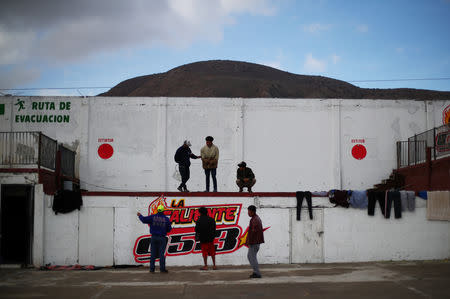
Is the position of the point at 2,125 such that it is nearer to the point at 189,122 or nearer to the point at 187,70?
the point at 189,122

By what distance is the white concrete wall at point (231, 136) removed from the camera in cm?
2775

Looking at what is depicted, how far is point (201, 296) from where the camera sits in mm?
11672

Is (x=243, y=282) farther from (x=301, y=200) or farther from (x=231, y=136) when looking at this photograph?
(x=231, y=136)

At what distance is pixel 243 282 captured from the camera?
44.5 ft

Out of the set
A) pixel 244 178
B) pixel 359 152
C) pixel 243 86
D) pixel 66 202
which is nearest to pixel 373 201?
pixel 244 178

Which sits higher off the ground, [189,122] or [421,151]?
[189,122]

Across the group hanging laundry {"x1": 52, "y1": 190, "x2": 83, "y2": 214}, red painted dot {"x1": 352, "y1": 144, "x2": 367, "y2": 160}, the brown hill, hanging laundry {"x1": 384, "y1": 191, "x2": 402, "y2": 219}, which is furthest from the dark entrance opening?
the brown hill

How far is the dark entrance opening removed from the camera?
57.3 ft

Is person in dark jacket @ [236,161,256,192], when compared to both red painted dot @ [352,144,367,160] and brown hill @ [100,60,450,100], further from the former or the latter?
brown hill @ [100,60,450,100]

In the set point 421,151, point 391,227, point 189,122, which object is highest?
point 189,122

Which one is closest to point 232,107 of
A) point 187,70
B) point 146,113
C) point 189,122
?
point 189,122

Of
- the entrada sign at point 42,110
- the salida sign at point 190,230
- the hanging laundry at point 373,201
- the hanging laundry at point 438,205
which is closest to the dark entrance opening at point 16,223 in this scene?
the salida sign at point 190,230

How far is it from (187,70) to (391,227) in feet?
461

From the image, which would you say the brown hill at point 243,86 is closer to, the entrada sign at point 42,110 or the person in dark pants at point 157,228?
the entrada sign at point 42,110
